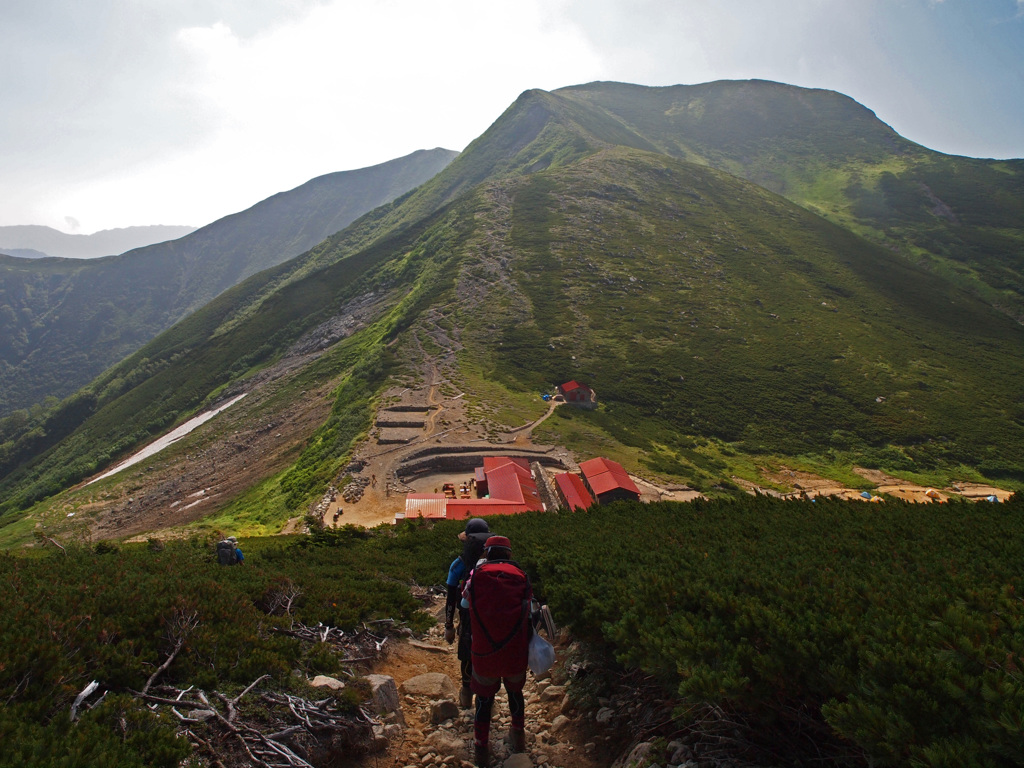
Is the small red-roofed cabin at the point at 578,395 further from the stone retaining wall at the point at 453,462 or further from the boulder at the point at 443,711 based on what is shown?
the boulder at the point at 443,711

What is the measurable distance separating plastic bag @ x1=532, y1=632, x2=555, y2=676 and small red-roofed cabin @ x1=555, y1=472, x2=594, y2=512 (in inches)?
953

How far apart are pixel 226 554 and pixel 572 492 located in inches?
865

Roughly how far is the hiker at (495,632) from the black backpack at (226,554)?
26.7 feet

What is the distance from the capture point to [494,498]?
28.5 metres

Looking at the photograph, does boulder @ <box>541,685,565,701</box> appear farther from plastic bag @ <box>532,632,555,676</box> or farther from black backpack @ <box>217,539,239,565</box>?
black backpack @ <box>217,539,239,565</box>

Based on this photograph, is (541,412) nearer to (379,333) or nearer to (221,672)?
(379,333)

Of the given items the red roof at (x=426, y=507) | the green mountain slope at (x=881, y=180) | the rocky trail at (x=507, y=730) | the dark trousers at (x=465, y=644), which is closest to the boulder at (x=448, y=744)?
the rocky trail at (x=507, y=730)

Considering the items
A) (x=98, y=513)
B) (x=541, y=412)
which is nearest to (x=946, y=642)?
(x=541, y=412)

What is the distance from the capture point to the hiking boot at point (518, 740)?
5.36 m

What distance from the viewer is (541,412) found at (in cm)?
4941

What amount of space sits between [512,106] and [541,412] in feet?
547

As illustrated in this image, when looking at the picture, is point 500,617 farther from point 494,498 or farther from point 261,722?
point 494,498

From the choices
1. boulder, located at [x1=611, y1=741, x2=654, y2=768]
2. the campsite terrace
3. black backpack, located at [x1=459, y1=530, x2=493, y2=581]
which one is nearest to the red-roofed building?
the campsite terrace

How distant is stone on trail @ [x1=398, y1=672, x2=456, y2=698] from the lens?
643 centimetres
